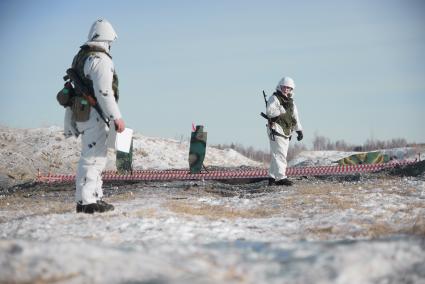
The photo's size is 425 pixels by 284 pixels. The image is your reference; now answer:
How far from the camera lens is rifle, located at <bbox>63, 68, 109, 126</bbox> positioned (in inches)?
285

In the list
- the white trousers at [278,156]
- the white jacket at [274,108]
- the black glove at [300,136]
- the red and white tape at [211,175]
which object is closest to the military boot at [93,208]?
the white trousers at [278,156]

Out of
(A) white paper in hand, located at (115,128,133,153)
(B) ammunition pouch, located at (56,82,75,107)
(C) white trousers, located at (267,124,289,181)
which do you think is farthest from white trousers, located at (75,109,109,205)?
(C) white trousers, located at (267,124,289,181)

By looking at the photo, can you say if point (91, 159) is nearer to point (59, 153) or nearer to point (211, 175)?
point (211, 175)

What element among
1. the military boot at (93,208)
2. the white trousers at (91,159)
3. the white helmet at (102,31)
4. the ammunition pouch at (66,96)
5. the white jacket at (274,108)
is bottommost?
the military boot at (93,208)

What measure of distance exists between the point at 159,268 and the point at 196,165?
1288 centimetres

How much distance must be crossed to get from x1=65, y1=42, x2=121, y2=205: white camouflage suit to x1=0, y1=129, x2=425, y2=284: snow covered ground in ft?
1.44

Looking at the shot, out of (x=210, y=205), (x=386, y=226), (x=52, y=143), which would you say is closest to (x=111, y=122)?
(x=210, y=205)

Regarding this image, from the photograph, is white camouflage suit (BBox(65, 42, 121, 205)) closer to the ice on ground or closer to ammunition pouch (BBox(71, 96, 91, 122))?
ammunition pouch (BBox(71, 96, 91, 122))

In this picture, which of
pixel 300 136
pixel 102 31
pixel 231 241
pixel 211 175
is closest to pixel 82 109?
pixel 102 31

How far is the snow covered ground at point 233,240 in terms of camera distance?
337 cm

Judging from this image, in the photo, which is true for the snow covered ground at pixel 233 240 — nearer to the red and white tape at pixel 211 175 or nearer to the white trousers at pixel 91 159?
the white trousers at pixel 91 159

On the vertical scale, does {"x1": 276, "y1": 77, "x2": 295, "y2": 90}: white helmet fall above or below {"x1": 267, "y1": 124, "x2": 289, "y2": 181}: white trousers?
above

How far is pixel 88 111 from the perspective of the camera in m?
7.26

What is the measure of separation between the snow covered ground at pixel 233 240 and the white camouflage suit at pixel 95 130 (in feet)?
1.44
